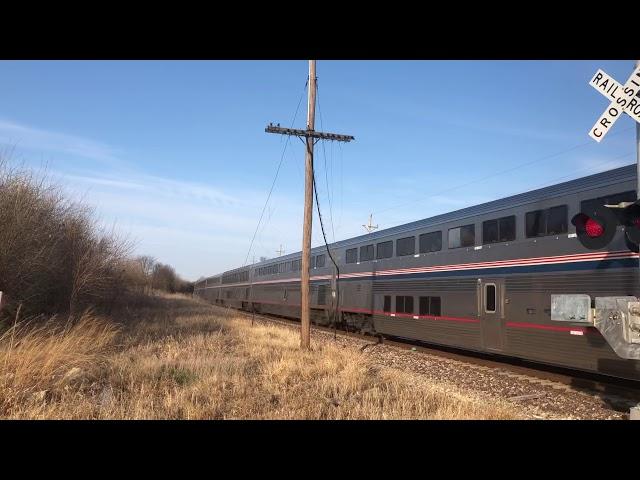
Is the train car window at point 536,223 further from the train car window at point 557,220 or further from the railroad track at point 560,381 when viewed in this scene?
the railroad track at point 560,381

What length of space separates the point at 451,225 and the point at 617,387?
637cm

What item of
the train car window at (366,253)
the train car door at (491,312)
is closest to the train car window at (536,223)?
the train car door at (491,312)

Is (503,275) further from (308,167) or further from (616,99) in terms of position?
(616,99)

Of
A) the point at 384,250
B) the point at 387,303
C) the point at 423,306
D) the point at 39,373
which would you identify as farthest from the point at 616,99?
the point at 384,250

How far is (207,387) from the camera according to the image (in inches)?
330

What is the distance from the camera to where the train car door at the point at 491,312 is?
1255cm

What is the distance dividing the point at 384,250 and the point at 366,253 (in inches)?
69.2

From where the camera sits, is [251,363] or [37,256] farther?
[37,256]

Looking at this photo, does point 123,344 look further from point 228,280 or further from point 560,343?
point 228,280

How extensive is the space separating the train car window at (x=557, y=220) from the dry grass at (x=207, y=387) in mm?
4380

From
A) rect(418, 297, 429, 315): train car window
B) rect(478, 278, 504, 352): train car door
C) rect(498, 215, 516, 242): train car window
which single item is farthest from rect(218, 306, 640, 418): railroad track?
rect(498, 215, 516, 242): train car window

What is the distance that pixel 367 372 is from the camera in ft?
36.7
